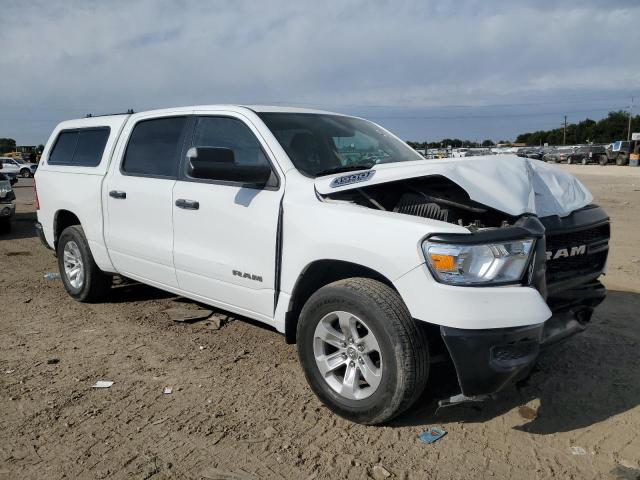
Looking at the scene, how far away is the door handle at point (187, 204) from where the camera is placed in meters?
4.23

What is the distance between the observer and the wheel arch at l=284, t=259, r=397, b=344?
345 centimetres

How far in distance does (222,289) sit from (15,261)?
5.70 m

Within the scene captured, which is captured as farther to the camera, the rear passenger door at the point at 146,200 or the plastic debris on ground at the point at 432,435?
the rear passenger door at the point at 146,200

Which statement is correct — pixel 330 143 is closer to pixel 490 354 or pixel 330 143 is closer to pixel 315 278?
pixel 315 278

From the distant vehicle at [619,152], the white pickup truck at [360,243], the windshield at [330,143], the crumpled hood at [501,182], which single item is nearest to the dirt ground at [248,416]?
the white pickup truck at [360,243]

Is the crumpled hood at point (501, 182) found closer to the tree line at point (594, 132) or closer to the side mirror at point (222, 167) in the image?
the side mirror at point (222, 167)

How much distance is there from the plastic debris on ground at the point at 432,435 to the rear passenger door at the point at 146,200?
2.35 meters

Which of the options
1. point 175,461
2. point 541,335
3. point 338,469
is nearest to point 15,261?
point 175,461

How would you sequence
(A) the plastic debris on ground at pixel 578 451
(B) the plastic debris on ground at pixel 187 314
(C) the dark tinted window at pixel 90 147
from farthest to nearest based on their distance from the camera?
(C) the dark tinted window at pixel 90 147 → (B) the plastic debris on ground at pixel 187 314 → (A) the plastic debris on ground at pixel 578 451

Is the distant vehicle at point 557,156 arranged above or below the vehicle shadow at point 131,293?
below

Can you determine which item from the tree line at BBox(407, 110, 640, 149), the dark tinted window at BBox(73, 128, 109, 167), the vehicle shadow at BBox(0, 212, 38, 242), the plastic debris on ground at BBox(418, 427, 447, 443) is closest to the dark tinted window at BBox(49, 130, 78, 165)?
the dark tinted window at BBox(73, 128, 109, 167)

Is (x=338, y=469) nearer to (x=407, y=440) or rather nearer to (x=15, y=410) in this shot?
(x=407, y=440)

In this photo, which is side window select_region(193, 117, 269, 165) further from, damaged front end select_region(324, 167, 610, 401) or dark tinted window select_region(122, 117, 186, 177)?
damaged front end select_region(324, 167, 610, 401)

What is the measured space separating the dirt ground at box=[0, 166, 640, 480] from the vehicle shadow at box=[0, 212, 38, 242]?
646 centimetres
